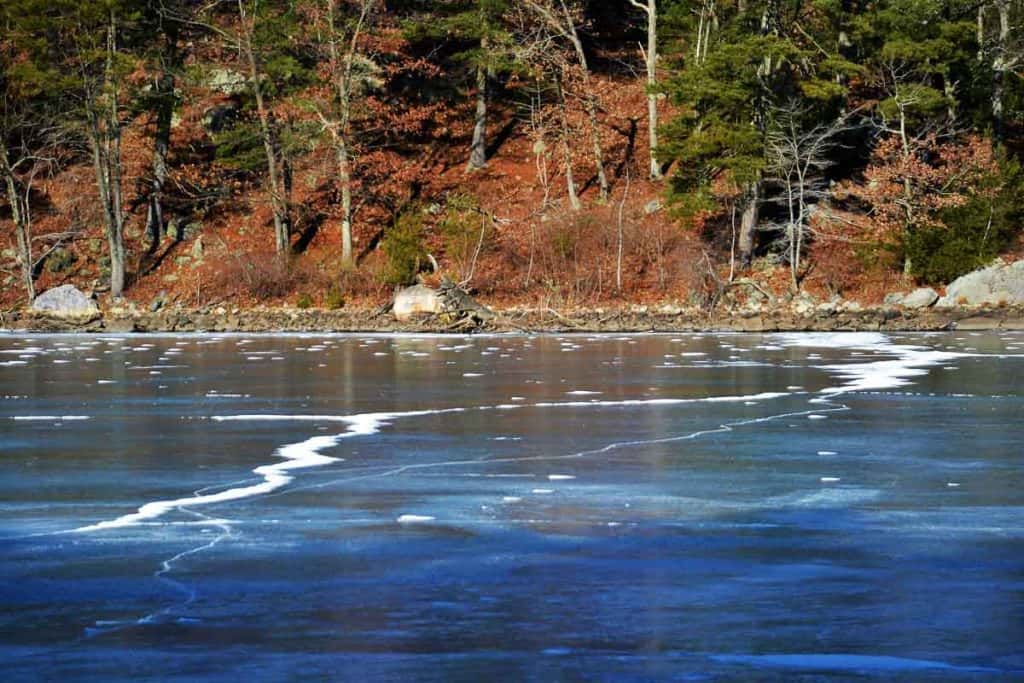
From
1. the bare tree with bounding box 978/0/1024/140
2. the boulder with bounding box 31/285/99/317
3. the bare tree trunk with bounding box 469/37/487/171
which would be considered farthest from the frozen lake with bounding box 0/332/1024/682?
the bare tree trunk with bounding box 469/37/487/171

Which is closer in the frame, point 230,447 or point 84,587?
point 84,587

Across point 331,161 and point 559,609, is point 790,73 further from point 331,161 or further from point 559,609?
point 559,609

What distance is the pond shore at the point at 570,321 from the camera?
37281 millimetres

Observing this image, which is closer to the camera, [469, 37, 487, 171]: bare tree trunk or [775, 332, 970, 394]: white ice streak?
[775, 332, 970, 394]: white ice streak

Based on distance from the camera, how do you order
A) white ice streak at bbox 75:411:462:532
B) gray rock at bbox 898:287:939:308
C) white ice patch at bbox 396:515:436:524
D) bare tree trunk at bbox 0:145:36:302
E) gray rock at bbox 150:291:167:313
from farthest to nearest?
1. bare tree trunk at bbox 0:145:36:302
2. gray rock at bbox 150:291:167:313
3. gray rock at bbox 898:287:939:308
4. white ice streak at bbox 75:411:462:532
5. white ice patch at bbox 396:515:436:524

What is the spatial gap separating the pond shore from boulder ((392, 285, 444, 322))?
378mm

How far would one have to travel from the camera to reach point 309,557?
23.9ft

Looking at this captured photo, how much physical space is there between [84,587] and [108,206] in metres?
44.3

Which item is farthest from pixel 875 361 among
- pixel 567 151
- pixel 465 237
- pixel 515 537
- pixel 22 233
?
pixel 22 233

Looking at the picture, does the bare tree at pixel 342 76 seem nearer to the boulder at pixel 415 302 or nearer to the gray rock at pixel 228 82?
the gray rock at pixel 228 82

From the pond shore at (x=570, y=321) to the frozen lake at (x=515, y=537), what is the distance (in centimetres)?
2050

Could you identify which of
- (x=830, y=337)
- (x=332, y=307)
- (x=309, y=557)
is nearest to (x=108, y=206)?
(x=332, y=307)

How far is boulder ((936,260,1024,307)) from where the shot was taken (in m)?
39.1

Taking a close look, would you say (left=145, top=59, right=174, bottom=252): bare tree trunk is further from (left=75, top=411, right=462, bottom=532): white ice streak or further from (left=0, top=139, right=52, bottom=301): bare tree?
(left=75, top=411, right=462, bottom=532): white ice streak
